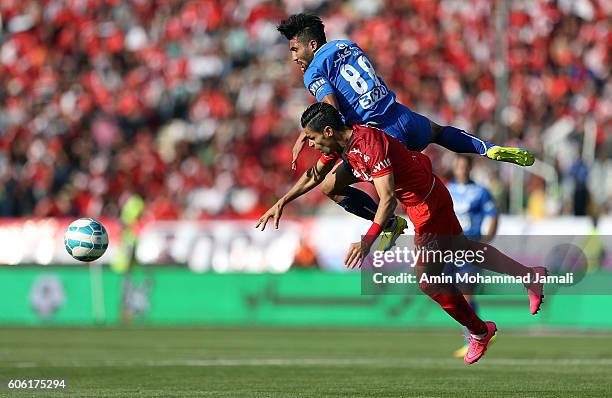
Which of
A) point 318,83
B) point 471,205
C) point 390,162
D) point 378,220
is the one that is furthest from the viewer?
point 471,205

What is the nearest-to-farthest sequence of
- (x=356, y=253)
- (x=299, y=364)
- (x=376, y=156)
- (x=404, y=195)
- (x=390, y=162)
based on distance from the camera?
(x=356, y=253) → (x=376, y=156) → (x=390, y=162) → (x=404, y=195) → (x=299, y=364)

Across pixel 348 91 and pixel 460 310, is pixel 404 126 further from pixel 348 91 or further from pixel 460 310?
pixel 460 310

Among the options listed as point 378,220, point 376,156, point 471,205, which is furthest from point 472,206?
point 378,220

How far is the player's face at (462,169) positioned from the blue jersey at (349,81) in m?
4.99

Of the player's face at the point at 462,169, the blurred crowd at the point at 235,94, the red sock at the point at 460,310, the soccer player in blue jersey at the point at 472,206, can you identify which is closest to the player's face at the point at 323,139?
the red sock at the point at 460,310

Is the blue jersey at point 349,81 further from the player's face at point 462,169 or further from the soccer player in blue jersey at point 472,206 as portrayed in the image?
the soccer player in blue jersey at point 472,206

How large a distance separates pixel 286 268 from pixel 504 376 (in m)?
12.4

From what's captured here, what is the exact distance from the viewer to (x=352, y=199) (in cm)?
1283

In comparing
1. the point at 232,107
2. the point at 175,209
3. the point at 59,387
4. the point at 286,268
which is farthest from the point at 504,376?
the point at 232,107

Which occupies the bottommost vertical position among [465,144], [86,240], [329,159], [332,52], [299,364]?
[299,364]

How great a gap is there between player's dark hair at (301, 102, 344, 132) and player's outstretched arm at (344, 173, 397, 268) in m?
0.62

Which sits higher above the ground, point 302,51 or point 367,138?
point 302,51

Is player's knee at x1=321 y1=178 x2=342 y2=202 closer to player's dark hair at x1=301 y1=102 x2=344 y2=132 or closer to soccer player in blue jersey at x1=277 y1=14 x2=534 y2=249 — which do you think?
soccer player in blue jersey at x1=277 y1=14 x2=534 y2=249

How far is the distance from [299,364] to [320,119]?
17.2 feet
